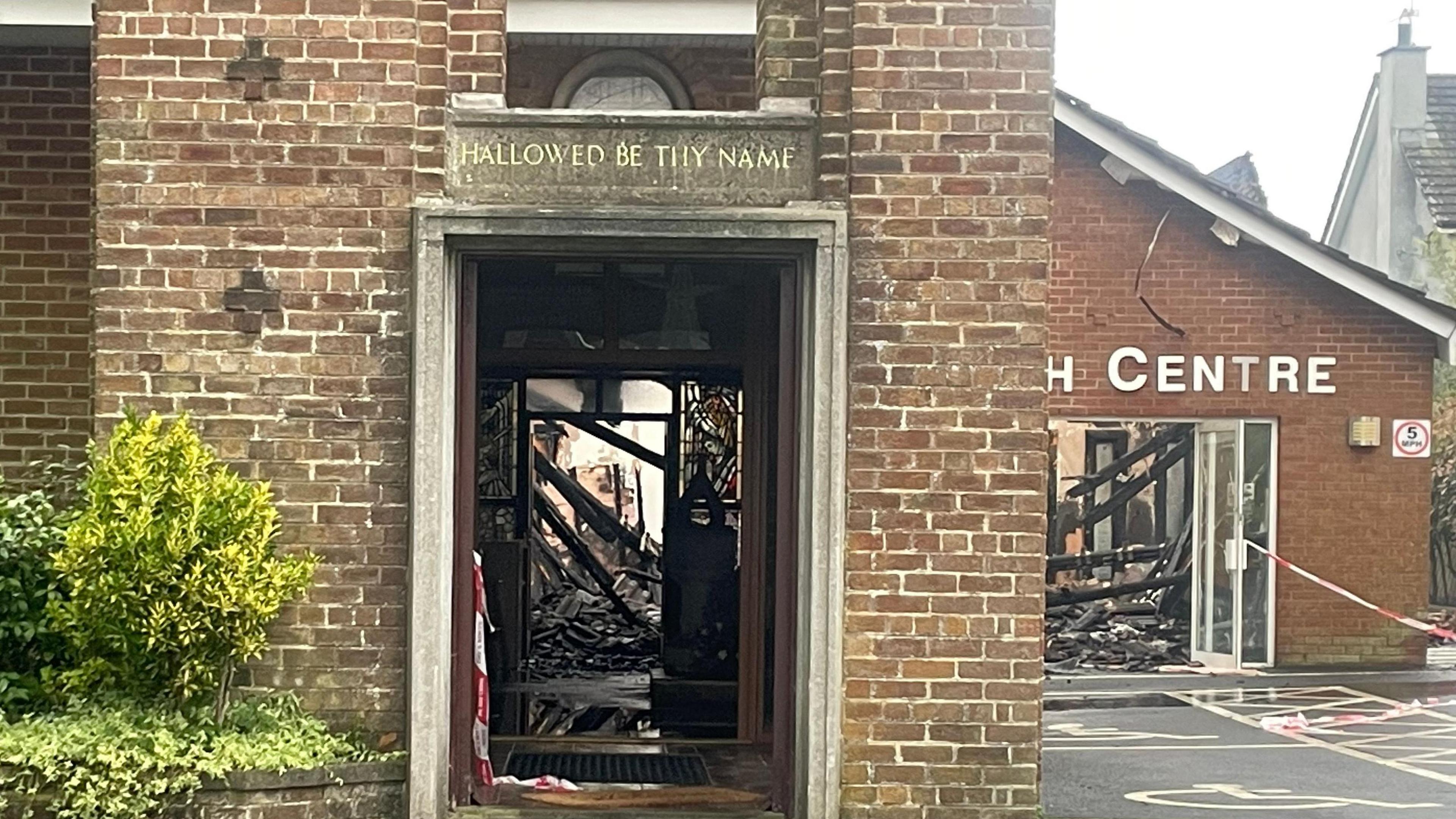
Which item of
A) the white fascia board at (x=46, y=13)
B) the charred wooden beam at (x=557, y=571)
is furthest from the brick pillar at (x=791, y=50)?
the charred wooden beam at (x=557, y=571)

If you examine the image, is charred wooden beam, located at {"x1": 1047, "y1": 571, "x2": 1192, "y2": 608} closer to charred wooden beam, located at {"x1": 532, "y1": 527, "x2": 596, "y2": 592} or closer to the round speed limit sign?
the round speed limit sign

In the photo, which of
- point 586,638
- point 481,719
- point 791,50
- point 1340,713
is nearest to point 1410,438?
point 1340,713

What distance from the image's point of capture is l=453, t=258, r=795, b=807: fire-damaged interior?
8.80 meters

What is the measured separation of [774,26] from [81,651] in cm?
403

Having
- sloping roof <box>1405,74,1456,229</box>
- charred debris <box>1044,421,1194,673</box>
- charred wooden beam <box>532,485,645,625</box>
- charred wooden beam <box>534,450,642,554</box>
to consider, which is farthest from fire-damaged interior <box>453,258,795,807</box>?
sloping roof <box>1405,74,1456,229</box>

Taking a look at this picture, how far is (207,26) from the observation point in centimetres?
769

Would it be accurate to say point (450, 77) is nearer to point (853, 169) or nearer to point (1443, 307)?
point (853, 169)

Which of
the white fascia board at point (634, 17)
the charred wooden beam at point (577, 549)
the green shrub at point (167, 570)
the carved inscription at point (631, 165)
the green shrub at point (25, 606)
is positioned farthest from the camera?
the charred wooden beam at point (577, 549)

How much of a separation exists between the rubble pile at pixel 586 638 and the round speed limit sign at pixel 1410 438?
7.32m

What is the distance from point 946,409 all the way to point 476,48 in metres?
2.63

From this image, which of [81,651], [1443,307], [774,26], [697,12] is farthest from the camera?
[1443,307]

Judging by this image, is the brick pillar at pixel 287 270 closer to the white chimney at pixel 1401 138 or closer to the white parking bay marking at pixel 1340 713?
the white parking bay marking at pixel 1340 713

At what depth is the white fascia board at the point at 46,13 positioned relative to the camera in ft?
31.8

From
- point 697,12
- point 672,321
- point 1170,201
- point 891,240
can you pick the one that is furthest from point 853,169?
point 1170,201
